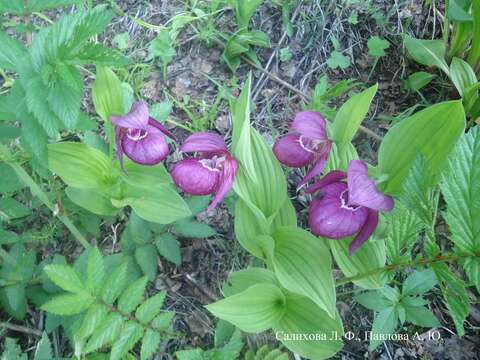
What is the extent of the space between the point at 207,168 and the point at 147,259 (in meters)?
0.52

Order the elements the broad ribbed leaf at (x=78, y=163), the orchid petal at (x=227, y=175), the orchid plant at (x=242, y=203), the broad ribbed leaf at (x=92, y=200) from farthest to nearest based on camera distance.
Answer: the broad ribbed leaf at (x=92, y=200), the broad ribbed leaf at (x=78, y=163), the orchid petal at (x=227, y=175), the orchid plant at (x=242, y=203)

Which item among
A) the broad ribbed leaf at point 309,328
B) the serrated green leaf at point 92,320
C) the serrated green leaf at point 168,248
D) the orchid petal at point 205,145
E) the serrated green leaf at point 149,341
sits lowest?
the broad ribbed leaf at point 309,328

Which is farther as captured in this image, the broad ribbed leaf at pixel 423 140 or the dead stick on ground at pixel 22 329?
the dead stick on ground at pixel 22 329

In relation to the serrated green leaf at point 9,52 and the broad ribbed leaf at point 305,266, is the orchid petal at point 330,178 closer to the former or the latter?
the broad ribbed leaf at point 305,266

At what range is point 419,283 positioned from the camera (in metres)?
1.45

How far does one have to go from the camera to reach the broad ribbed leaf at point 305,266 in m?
1.34

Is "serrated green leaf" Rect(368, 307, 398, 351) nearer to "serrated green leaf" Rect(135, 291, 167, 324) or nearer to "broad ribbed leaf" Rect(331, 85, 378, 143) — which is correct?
"broad ribbed leaf" Rect(331, 85, 378, 143)

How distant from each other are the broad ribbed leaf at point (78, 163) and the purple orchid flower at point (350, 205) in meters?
0.78

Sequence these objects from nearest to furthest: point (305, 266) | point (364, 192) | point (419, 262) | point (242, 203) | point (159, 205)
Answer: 1. point (419, 262)
2. point (364, 192)
3. point (305, 266)
4. point (242, 203)
5. point (159, 205)

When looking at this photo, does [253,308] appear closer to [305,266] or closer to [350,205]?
[305,266]

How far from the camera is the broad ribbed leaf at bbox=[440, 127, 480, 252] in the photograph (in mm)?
862

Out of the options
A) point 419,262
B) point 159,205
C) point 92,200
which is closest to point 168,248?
point 159,205

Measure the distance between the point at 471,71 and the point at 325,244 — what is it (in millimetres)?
1184

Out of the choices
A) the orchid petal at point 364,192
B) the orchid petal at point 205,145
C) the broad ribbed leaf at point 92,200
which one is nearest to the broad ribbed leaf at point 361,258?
the orchid petal at point 364,192
